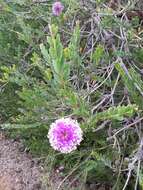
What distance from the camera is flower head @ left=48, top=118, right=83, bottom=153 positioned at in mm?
1562

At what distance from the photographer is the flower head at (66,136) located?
5.13ft

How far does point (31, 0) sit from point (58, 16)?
221 mm

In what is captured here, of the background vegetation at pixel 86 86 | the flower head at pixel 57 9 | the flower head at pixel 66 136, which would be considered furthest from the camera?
the flower head at pixel 57 9

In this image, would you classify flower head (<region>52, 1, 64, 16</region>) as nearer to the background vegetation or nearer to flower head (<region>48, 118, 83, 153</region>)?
the background vegetation

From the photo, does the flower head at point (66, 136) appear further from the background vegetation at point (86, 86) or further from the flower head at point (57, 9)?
the flower head at point (57, 9)

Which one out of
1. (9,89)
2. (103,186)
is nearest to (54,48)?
(103,186)

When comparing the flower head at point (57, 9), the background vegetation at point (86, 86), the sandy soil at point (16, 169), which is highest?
the flower head at point (57, 9)

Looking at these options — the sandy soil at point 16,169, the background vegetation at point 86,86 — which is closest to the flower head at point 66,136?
the background vegetation at point 86,86

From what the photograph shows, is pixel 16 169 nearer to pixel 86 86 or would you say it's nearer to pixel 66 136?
pixel 86 86

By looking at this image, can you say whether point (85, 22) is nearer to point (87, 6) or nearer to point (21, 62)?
point (87, 6)

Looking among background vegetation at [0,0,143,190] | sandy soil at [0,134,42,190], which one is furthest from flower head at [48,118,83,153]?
sandy soil at [0,134,42,190]

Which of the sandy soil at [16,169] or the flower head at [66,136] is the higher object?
the flower head at [66,136]

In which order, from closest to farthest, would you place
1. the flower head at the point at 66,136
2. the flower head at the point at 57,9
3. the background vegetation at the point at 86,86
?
the flower head at the point at 66,136 → the background vegetation at the point at 86,86 → the flower head at the point at 57,9

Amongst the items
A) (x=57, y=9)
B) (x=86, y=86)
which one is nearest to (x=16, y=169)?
(x=86, y=86)
